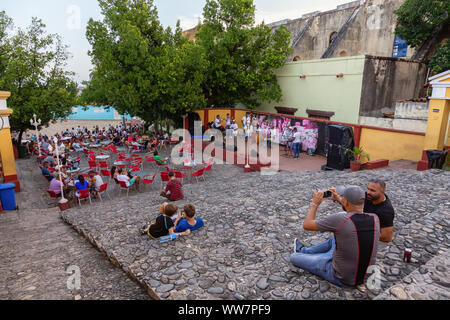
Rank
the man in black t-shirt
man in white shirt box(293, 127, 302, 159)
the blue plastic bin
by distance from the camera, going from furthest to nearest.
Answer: man in white shirt box(293, 127, 302, 159) < the blue plastic bin < the man in black t-shirt

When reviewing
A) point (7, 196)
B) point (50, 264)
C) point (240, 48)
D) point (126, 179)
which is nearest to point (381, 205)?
point (50, 264)

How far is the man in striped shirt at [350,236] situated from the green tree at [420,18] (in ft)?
70.9

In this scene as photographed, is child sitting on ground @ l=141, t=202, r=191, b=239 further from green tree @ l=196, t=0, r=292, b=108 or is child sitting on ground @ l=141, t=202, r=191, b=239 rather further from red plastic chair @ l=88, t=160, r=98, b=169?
green tree @ l=196, t=0, r=292, b=108

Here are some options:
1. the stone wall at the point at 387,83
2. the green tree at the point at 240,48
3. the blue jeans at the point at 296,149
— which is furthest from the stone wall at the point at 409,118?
the green tree at the point at 240,48

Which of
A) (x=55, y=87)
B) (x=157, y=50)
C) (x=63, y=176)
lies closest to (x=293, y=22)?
(x=157, y=50)

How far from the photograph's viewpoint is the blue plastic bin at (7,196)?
10172mm

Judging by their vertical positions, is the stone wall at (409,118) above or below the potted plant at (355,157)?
above

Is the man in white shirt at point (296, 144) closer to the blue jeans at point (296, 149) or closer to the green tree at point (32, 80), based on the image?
the blue jeans at point (296, 149)

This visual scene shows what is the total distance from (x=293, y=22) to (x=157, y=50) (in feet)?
55.8

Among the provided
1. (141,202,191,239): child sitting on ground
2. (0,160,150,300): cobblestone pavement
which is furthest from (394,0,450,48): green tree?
(0,160,150,300): cobblestone pavement

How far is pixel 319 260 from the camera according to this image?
4164 mm

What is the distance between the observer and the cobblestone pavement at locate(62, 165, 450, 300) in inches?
163

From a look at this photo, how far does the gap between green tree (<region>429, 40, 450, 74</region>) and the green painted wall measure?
5460mm
